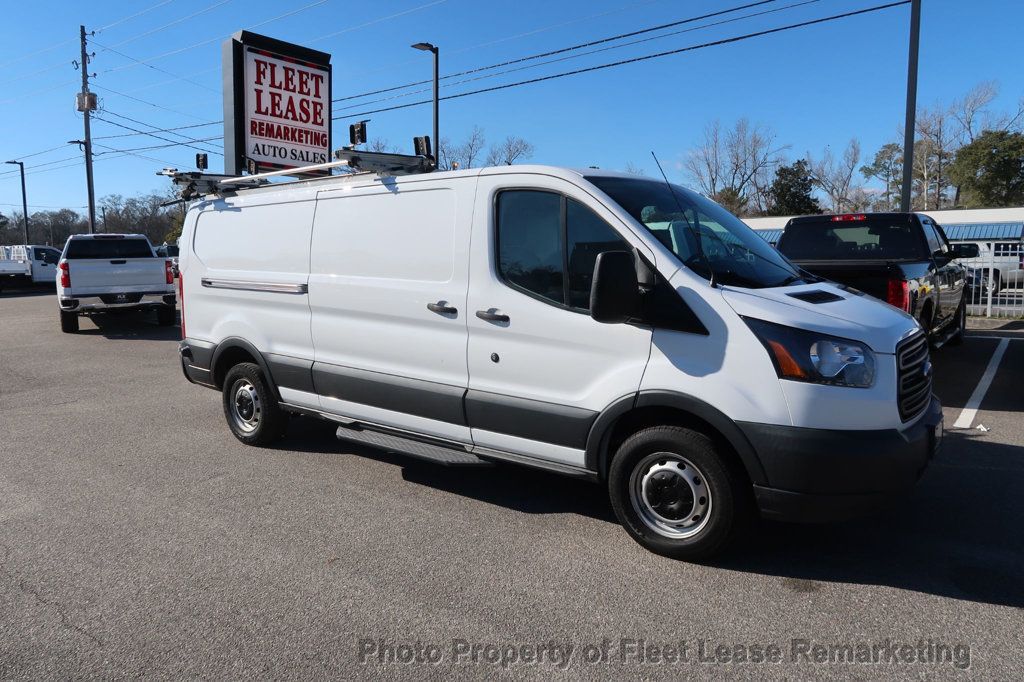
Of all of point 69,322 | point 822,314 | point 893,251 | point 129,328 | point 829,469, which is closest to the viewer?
point 829,469

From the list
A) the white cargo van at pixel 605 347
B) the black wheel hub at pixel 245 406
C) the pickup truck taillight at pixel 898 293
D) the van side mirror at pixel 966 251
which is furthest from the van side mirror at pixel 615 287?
the van side mirror at pixel 966 251

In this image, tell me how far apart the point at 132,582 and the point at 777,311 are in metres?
3.40

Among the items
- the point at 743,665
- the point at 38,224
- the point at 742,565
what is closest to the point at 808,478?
the point at 742,565

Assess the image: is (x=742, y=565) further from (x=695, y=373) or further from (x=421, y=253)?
(x=421, y=253)

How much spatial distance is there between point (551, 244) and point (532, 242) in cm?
12

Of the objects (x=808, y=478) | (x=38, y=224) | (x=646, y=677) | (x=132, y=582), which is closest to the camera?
(x=646, y=677)

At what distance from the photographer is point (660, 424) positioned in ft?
12.8

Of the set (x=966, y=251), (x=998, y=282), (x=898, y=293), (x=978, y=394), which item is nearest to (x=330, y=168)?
(x=898, y=293)

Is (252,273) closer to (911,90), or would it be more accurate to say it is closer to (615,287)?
(615,287)

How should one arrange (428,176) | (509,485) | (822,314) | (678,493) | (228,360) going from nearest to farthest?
(822,314)
(678,493)
(428,176)
(509,485)
(228,360)

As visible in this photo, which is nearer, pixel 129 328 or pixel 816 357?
pixel 816 357

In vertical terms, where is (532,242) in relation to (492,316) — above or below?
above

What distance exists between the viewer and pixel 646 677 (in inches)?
114

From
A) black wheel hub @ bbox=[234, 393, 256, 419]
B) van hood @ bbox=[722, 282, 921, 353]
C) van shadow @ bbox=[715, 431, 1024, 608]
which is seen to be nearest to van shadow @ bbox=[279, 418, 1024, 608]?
van shadow @ bbox=[715, 431, 1024, 608]
